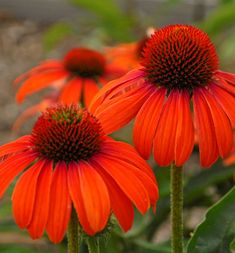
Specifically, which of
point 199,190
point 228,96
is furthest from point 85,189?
point 199,190

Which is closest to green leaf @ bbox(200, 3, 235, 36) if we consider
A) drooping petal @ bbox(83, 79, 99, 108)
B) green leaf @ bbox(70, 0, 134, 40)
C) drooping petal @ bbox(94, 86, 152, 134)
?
green leaf @ bbox(70, 0, 134, 40)

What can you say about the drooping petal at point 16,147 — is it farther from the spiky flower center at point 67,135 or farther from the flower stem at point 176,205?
the flower stem at point 176,205

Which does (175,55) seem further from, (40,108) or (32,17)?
(32,17)

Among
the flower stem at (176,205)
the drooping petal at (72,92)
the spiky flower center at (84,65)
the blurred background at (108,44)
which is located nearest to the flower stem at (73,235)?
the flower stem at (176,205)

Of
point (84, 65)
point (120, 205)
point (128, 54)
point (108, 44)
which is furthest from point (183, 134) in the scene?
point (108, 44)

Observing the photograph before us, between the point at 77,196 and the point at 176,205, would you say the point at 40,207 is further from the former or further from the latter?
the point at 176,205

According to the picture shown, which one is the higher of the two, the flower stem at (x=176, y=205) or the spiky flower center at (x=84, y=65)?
the spiky flower center at (x=84, y=65)

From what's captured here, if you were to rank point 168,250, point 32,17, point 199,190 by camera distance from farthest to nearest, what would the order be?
point 32,17 → point 199,190 → point 168,250
